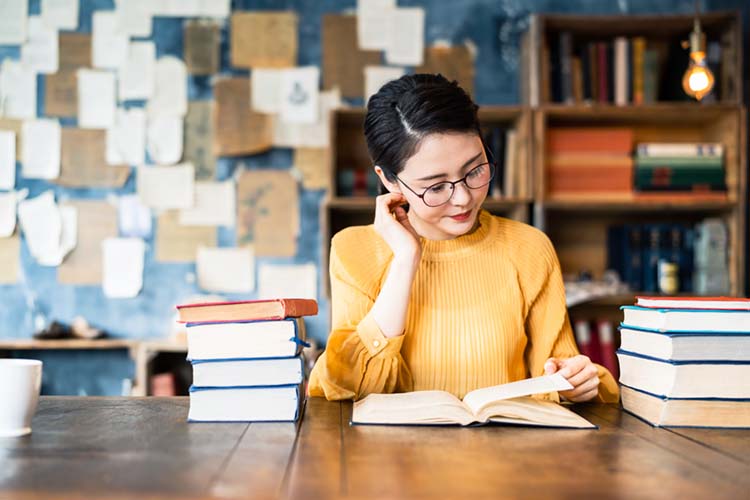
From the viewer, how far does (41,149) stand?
334 cm

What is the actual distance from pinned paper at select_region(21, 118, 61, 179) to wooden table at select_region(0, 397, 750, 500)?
2309 millimetres

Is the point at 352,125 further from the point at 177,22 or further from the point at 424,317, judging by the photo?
the point at 424,317

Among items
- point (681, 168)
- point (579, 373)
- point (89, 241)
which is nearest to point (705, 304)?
point (579, 373)

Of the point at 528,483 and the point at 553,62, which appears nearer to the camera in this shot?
the point at 528,483

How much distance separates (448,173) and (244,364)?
603mm

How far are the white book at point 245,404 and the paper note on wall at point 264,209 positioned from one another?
2147 millimetres

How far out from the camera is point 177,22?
3361mm

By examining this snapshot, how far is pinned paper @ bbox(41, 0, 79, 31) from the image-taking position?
11.1 feet

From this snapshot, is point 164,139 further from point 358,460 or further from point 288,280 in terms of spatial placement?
point 358,460

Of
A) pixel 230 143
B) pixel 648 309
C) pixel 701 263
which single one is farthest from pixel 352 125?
pixel 648 309

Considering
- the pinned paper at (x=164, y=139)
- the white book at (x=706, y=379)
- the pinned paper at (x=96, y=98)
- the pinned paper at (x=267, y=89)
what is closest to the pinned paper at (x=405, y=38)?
the pinned paper at (x=267, y=89)

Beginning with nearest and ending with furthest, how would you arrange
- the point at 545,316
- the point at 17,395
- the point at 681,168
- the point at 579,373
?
the point at 17,395, the point at 579,373, the point at 545,316, the point at 681,168

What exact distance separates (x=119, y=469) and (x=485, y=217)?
1.10 meters

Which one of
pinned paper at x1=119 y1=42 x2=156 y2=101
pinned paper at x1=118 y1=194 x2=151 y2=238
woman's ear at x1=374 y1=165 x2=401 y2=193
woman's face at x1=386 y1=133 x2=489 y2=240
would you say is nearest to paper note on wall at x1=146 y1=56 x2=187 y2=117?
pinned paper at x1=119 y1=42 x2=156 y2=101
